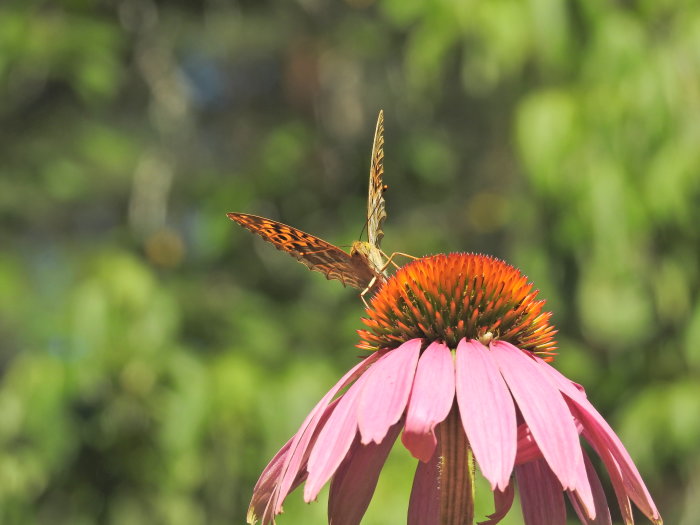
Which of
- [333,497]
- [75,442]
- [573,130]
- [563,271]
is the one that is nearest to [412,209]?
[563,271]

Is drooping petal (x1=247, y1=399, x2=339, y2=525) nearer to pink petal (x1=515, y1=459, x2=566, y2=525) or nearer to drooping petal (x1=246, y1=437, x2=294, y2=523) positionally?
drooping petal (x1=246, y1=437, x2=294, y2=523)

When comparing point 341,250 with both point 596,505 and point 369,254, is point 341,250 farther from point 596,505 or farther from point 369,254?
point 596,505

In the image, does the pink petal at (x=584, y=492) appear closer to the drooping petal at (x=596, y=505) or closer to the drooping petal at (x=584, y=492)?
the drooping petal at (x=584, y=492)

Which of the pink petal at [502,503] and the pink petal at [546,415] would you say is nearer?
the pink petal at [546,415]

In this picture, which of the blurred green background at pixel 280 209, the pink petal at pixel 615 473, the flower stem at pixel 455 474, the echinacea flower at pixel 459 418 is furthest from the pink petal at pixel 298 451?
the blurred green background at pixel 280 209

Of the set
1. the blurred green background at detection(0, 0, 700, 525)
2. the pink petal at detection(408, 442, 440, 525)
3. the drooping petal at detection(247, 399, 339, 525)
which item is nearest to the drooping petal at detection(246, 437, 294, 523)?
the drooping petal at detection(247, 399, 339, 525)

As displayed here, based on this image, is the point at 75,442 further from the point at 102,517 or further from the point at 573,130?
the point at 573,130

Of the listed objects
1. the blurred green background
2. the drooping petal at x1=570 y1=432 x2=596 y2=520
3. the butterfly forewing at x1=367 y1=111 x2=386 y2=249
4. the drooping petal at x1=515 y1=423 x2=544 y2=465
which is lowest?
the drooping petal at x1=570 y1=432 x2=596 y2=520
